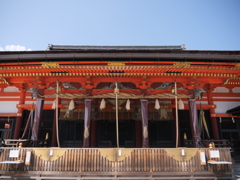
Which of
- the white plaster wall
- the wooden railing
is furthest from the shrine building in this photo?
the wooden railing

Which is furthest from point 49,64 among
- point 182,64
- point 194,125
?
point 194,125

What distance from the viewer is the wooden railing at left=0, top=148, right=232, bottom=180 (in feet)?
21.7

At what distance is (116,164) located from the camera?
666 centimetres

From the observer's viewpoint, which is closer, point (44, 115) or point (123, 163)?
point (123, 163)

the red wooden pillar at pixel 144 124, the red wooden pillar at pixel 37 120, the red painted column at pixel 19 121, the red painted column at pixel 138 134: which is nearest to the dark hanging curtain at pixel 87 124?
the red wooden pillar at pixel 37 120

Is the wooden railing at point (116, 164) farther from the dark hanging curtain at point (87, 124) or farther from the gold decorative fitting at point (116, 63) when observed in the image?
the gold decorative fitting at point (116, 63)

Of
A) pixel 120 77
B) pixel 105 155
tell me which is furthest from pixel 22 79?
pixel 105 155

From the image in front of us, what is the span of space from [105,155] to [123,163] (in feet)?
2.72

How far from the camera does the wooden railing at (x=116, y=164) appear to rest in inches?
260

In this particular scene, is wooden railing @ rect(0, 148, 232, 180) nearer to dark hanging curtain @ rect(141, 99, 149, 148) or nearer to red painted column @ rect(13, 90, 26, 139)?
dark hanging curtain @ rect(141, 99, 149, 148)

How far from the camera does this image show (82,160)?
21.9 ft

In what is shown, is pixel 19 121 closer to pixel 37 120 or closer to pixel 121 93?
pixel 37 120

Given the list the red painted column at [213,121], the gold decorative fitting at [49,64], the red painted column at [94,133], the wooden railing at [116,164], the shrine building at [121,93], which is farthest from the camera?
the red painted column at [94,133]

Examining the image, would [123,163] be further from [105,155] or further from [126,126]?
[126,126]
